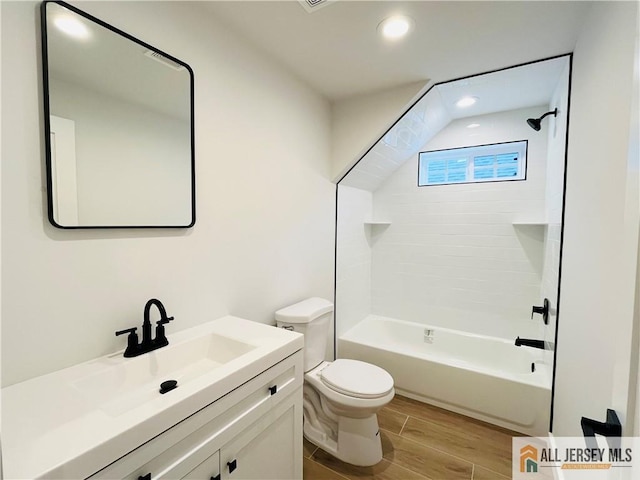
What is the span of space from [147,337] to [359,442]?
139 centimetres

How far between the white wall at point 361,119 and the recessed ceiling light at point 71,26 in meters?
1.72

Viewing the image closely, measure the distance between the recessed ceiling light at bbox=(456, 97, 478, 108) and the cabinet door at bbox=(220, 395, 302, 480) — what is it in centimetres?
253

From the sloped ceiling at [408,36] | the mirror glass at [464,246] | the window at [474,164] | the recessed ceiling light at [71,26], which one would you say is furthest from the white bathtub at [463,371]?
the recessed ceiling light at [71,26]

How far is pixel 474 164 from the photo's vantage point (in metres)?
2.78

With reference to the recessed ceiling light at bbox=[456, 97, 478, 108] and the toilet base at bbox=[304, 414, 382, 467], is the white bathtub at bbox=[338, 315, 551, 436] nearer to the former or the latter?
the toilet base at bbox=[304, 414, 382, 467]

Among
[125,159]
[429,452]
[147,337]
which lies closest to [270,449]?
[147,337]

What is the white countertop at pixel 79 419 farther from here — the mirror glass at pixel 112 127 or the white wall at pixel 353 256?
the white wall at pixel 353 256

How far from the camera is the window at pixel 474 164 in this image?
8.51 ft

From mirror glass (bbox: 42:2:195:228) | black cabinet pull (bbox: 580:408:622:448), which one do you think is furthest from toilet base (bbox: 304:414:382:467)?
mirror glass (bbox: 42:2:195:228)

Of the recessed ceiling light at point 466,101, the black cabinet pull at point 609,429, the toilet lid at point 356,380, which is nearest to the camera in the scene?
the black cabinet pull at point 609,429

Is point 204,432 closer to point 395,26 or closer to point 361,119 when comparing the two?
point 395,26

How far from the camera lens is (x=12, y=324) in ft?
2.86

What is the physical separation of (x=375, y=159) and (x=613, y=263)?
75.4 inches

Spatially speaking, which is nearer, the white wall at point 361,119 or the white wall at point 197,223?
the white wall at point 197,223
